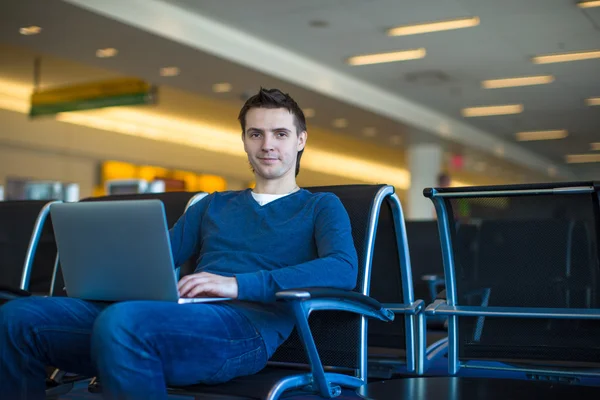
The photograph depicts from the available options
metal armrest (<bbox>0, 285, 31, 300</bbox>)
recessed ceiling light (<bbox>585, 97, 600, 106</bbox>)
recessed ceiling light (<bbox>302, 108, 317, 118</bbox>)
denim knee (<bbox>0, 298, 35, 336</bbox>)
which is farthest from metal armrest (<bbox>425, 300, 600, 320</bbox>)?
recessed ceiling light (<bbox>585, 97, 600, 106</bbox>)

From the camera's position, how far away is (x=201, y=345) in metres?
1.84

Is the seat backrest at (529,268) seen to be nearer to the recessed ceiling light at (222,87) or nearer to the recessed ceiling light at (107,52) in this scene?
the recessed ceiling light at (107,52)

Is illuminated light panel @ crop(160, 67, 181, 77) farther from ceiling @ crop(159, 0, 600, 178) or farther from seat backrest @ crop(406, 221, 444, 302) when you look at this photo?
seat backrest @ crop(406, 221, 444, 302)

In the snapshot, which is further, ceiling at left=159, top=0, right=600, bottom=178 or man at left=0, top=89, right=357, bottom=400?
ceiling at left=159, top=0, right=600, bottom=178

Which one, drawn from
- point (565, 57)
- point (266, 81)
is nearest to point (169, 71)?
point (266, 81)

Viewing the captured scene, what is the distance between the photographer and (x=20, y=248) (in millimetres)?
3535

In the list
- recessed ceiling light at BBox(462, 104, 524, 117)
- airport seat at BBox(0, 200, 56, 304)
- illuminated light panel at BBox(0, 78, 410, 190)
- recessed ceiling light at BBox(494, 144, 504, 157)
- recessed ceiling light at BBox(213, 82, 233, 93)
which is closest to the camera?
airport seat at BBox(0, 200, 56, 304)

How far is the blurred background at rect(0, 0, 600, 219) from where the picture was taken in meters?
7.78

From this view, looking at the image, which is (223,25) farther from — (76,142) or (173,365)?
(173,365)

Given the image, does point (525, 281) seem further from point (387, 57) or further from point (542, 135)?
point (542, 135)

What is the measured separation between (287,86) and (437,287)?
6.35m

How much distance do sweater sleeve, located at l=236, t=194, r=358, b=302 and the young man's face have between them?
20cm

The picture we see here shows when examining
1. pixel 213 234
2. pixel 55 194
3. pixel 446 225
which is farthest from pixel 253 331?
pixel 55 194

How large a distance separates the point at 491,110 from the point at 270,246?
1201 centimetres
